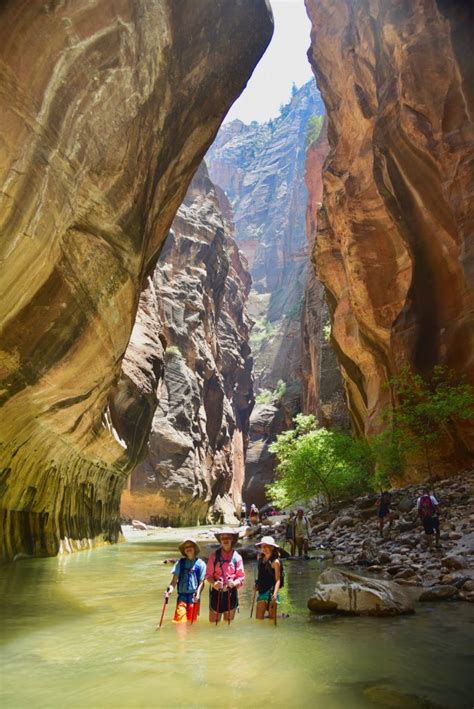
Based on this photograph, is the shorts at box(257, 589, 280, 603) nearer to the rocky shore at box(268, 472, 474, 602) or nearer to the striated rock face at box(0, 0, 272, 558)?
the rocky shore at box(268, 472, 474, 602)

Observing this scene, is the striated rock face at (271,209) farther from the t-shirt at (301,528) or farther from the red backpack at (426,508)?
the red backpack at (426,508)

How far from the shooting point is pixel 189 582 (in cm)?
665

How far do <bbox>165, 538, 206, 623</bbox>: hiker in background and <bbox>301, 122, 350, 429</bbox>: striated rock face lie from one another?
93.7 ft

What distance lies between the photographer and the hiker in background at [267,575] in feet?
22.4

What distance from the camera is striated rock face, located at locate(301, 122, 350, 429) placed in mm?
41375

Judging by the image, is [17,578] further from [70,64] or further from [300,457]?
[300,457]

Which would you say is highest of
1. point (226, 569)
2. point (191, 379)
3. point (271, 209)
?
point (271, 209)

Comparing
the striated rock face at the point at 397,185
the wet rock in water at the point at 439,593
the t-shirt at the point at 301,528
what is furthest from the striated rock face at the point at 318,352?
the wet rock in water at the point at 439,593

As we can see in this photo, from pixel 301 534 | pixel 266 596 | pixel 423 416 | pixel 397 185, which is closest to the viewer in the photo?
pixel 266 596

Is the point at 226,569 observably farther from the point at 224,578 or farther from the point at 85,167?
the point at 85,167

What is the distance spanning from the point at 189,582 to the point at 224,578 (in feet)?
1.43

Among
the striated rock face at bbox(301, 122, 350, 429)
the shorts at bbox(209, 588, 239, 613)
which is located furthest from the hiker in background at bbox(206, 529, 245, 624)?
the striated rock face at bbox(301, 122, 350, 429)

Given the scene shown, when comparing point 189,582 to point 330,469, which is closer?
point 189,582

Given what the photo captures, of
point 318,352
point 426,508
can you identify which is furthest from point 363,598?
point 318,352
